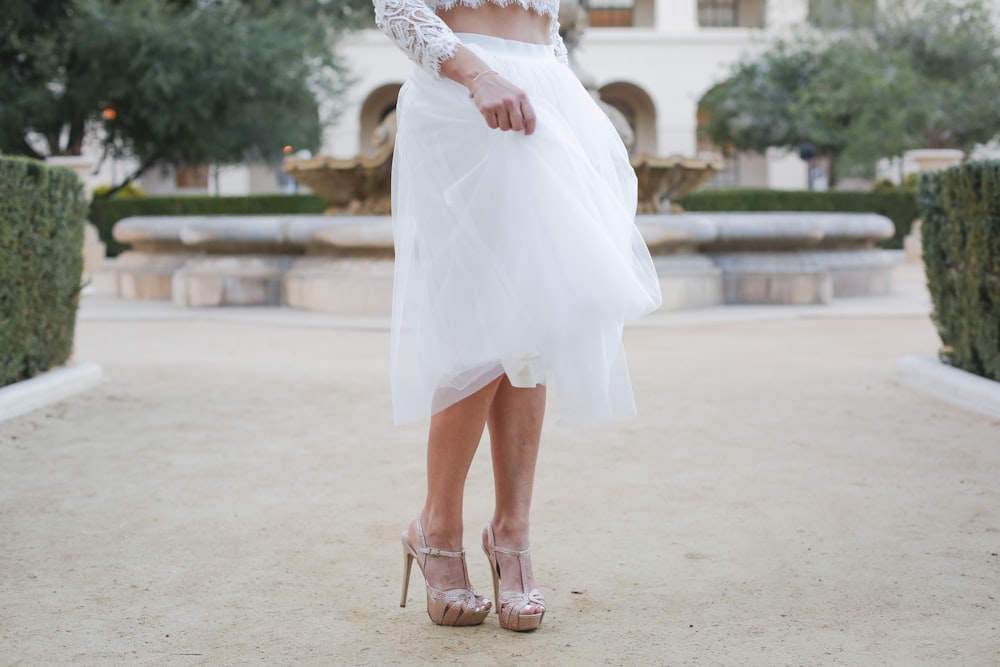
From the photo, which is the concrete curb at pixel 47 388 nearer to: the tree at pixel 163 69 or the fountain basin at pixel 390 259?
the fountain basin at pixel 390 259

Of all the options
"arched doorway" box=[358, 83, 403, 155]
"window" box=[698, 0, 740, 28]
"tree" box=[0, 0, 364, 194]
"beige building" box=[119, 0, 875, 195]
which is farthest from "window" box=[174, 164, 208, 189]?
"tree" box=[0, 0, 364, 194]

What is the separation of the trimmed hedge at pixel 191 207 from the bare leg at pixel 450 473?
20707 millimetres

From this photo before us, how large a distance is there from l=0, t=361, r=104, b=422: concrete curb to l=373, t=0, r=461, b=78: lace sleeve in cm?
321

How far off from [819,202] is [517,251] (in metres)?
23.1

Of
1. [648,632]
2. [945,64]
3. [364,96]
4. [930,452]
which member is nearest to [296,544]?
[648,632]

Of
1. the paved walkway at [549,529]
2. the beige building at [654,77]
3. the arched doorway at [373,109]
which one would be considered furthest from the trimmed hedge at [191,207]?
the arched doorway at [373,109]

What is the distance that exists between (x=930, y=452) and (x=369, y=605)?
2515 millimetres

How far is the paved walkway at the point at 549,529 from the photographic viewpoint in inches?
100

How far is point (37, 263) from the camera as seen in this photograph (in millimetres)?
5664

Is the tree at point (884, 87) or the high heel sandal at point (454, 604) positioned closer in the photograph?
the high heel sandal at point (454, 604)

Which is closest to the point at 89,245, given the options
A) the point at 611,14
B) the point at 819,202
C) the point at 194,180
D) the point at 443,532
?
the point at 819,202

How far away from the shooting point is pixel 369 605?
9.23 ft

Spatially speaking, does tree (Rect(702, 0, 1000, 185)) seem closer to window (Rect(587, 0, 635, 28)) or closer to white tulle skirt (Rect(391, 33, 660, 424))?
window (Rect(587, 0, 635, 28))

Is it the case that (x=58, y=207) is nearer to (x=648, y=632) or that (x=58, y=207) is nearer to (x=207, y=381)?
(x=207, y=381)
